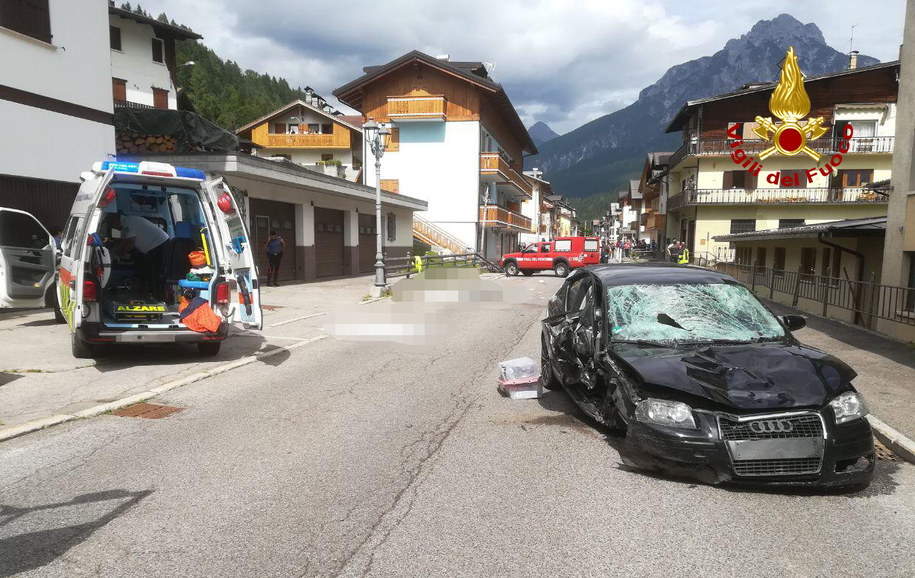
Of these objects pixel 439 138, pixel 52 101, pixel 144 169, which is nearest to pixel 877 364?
pixel 144 169

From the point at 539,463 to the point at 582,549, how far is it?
129cm

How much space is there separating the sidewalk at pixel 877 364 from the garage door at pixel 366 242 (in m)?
18.7

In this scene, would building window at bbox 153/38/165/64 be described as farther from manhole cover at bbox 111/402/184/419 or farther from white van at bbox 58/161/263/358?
manhole cover at bbox 111/402/184/419

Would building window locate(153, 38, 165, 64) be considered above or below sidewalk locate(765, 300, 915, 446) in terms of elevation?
above

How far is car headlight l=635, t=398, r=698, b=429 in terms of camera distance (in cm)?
380

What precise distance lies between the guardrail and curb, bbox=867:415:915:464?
1469 cm

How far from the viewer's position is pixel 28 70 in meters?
12.1

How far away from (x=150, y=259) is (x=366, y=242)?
18134mm

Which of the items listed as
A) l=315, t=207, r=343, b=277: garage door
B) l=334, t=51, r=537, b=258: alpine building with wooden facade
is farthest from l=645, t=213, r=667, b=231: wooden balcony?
l=315, t=207, r=343, b=277: garage door

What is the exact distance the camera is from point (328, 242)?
23172mm

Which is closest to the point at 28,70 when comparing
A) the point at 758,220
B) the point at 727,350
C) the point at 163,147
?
the point at 163,147

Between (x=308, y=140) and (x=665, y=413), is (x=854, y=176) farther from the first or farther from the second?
(x=665, y=413)

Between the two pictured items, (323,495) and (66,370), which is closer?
(323,495)

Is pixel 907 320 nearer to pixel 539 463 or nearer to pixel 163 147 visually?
pixel 539 463
